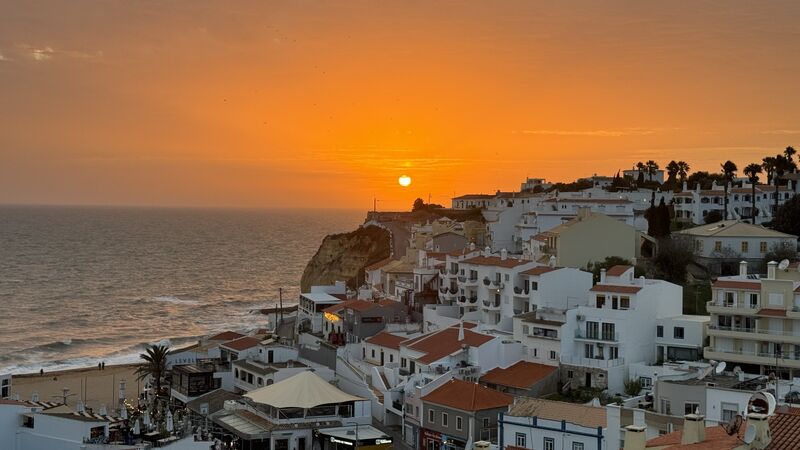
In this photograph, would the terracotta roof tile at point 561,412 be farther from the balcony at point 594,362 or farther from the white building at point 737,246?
the white building at point 737,246

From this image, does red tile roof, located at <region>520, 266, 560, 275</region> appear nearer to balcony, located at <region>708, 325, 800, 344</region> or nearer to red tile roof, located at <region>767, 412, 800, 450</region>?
balcony, located at <region>708, 325, 800, 344</region>

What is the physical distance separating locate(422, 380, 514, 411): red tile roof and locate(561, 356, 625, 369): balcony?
557 centimetres

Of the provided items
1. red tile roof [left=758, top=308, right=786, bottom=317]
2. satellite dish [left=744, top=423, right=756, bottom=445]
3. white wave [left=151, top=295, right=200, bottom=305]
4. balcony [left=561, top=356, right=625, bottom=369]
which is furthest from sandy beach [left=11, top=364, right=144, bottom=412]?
white wave [left=151, top=295, right=200, bottom=305]

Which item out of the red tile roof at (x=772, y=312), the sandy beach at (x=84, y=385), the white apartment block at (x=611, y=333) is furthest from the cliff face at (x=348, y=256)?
the red tile roof at (x=772, y=312)

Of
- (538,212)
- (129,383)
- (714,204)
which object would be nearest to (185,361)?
(129,383)

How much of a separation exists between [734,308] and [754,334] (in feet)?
5.06

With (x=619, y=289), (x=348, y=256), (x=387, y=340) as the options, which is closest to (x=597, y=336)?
(x=619, y=289)

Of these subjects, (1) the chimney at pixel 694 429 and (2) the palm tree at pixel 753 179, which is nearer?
(1) the chimney at pixel 694 429

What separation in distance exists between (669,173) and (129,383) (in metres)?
65.8

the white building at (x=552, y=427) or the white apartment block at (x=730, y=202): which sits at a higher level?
the white apartment block at (x=730, y=202)

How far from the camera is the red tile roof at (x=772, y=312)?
44219 mm

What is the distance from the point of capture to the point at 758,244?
67.1 m

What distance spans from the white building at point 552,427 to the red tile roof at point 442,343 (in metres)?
10.2

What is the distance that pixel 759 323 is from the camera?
45.0 meters
